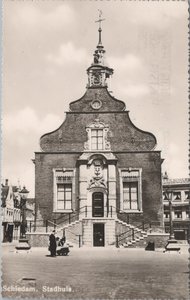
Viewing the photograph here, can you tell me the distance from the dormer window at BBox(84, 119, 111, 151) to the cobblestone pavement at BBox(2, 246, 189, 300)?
7464 mm

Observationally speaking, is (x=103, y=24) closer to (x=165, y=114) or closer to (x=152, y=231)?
(x=165, y=114)

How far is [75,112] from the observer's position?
77.8 feet

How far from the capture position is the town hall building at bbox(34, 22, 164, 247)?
73.9ft

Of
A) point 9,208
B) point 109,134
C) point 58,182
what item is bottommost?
point 9,208

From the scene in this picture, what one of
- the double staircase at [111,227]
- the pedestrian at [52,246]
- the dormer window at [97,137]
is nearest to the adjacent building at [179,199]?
the double staircase at [111,227]

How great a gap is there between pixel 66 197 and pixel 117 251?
3.81 meters

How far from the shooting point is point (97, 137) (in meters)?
23.5

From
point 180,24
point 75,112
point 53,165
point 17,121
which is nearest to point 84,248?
point 53,165

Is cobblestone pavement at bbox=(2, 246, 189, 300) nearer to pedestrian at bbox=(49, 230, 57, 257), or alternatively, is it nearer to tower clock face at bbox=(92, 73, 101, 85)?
pedestrian at bbox=(49, 230, 57, 257)

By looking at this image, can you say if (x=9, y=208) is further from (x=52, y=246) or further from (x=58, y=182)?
(x=52, y=246)

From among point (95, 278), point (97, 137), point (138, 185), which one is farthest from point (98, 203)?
point (95, 278)

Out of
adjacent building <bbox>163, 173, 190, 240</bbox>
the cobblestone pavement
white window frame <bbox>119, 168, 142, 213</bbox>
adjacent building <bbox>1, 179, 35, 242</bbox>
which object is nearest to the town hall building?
white window frame <bbox>119, 168, 142, 213</bbox>

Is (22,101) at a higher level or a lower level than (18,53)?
lower

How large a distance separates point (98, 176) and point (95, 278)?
34.9 ft
